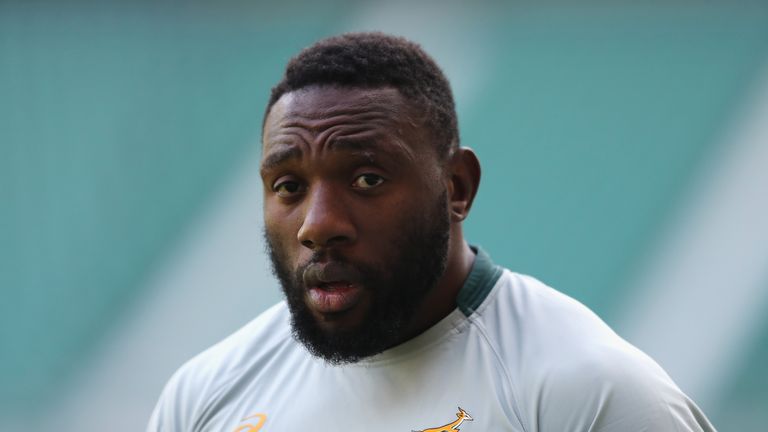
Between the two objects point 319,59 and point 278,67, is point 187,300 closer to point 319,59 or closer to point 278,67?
point 278,67

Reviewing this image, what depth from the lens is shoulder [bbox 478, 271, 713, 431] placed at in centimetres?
172

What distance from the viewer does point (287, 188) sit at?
2000 mm

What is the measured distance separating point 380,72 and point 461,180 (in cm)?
31

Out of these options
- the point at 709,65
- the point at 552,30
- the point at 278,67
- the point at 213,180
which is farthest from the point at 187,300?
the point at 709,65

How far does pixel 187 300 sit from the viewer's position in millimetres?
5020

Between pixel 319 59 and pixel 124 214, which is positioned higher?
pixel 319 59

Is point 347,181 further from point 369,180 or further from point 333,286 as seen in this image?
point 333,286

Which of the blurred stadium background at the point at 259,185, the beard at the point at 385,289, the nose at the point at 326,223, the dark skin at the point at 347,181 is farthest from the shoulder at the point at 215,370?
the blurred stadium background at the point at 259,185

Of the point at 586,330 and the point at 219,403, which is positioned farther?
the point at 219,403

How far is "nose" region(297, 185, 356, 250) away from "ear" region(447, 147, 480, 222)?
300 millimetres

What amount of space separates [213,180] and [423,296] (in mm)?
3395

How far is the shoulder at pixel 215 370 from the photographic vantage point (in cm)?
215

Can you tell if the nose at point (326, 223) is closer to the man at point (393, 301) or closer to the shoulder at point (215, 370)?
the man at point (393, 301)

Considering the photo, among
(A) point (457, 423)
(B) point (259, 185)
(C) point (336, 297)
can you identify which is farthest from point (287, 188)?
(B) point (259, 185)
